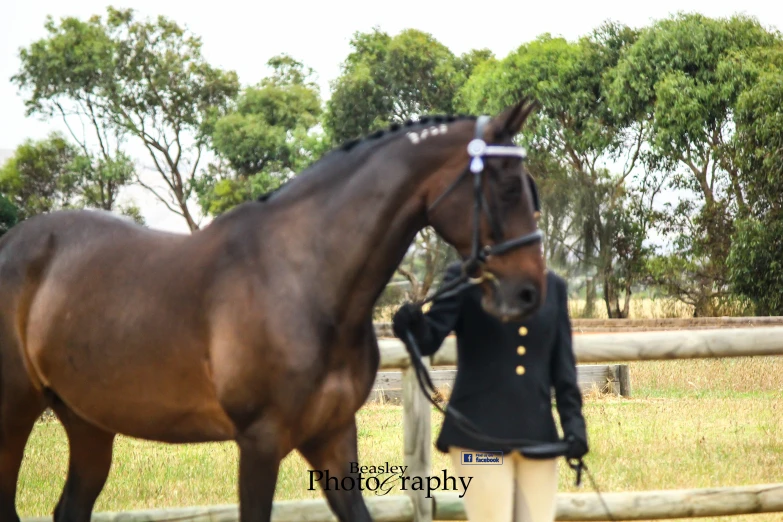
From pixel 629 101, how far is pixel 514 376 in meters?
34.6

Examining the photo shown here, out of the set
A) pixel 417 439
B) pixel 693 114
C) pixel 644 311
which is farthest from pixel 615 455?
pixel 644 311

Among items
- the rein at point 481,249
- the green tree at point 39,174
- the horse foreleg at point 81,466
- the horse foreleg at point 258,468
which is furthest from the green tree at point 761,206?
the green tree at point 39,174

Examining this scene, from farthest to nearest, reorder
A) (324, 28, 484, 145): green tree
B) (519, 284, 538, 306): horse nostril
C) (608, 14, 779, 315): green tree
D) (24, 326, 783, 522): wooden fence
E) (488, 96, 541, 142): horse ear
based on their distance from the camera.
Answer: (324, 28, 484, 145): green tree < (608, 14, 779, 315): green tree < (24, 326, 783, 522): wooden fence < (488, 96, 541, 142): horse ear < (519, 284, 538, 306): horse nostril

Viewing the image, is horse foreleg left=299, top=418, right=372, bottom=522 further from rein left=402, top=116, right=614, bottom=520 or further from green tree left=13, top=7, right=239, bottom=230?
green tree left=13, top=7, right=239, bottom=230

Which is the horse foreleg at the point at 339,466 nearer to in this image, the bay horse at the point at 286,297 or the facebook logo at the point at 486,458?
the bay horse at the point at 286,297

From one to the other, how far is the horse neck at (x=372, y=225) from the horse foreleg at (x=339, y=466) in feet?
1.39

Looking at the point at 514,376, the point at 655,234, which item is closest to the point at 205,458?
the point at 514,376

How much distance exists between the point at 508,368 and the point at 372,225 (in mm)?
663

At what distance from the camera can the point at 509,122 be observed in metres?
3.04

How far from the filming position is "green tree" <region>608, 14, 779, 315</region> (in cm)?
3033

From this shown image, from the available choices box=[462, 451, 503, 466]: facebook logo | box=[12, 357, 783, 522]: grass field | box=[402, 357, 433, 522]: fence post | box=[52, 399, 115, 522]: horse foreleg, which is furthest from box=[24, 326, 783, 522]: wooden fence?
box=[462, 451, 503, 466]: facebook logo

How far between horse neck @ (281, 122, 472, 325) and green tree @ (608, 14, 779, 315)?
27432 millimetres

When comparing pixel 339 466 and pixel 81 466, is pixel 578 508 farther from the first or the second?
pixel 81 466

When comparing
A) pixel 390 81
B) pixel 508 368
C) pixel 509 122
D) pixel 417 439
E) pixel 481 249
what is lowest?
pixel 417 439
